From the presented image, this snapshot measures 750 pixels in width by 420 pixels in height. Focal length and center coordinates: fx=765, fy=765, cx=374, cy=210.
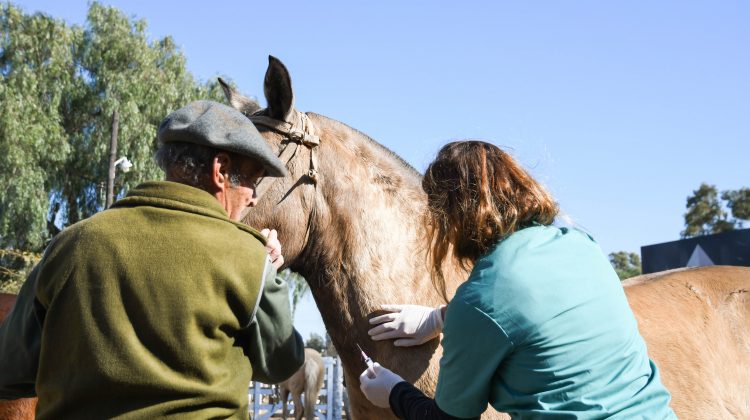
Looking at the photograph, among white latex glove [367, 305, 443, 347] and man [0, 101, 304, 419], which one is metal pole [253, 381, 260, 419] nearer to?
white latex glove [367, 305, 443, 347]

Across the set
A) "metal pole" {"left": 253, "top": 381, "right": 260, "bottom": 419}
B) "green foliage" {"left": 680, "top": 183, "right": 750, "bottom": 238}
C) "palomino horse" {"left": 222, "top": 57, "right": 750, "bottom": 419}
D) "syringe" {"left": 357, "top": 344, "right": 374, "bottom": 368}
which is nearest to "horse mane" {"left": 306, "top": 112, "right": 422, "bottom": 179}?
"palomino horse" {"left": 222, "top": 57, "right": 750, "bottom": 419}

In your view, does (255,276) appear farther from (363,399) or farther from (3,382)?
(363,399)

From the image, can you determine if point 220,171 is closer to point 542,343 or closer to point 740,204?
point 542,343

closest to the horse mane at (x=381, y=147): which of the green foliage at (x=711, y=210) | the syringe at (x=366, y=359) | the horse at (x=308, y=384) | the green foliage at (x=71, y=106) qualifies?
the syringe at (x=366, y=359)

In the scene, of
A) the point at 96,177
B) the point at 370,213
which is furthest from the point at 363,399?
the point at 96,177

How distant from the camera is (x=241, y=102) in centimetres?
352

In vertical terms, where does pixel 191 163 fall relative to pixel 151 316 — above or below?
above

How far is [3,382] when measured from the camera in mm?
2115

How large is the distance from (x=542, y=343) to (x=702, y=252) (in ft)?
36.2

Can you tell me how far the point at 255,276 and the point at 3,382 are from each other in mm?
787

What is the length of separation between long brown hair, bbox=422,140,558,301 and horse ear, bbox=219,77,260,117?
4.62 feet

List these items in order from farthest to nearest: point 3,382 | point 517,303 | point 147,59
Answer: point 147,59 → point 3,382 → point 517,303

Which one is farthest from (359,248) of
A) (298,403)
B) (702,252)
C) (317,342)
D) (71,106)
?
(317,342)

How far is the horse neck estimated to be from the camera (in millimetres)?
3062
